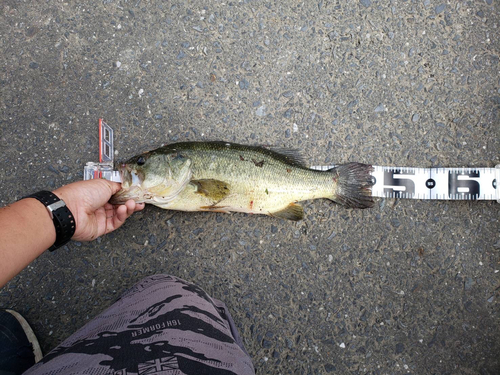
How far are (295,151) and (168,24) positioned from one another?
1961 millimetres

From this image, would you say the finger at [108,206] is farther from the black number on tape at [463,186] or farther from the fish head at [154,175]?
the black number on tape at [463,186]

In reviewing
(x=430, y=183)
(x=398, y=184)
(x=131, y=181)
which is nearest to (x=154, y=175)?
(x=131, y=181)

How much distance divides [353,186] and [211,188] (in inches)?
56.4

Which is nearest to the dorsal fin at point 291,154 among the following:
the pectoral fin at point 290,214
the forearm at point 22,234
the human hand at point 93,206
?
the pectoral fin at point 290,214

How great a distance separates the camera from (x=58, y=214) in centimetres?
248

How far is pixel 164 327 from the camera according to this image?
225cm

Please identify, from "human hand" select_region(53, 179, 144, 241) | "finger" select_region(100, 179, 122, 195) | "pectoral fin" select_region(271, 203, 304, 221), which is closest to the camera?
"human hand" select_region(53, 179, 144, 241)

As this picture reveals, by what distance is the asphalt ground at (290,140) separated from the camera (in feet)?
11.4

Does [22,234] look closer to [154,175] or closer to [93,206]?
[93,206]

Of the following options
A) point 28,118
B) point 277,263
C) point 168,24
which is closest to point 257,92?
point 168,24

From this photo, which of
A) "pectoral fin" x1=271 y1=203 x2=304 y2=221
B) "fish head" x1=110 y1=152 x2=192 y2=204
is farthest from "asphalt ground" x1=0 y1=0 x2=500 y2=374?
"fish head" x1=110 y1=152 x2=192 y2=204

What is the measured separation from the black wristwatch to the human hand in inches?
3.1

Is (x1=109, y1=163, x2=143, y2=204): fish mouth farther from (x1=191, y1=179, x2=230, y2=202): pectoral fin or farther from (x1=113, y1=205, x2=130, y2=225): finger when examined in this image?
(x1=191, y1=179, x2=230, y2=202): pectoral fin

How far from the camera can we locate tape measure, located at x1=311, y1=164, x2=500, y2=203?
3.50 m
